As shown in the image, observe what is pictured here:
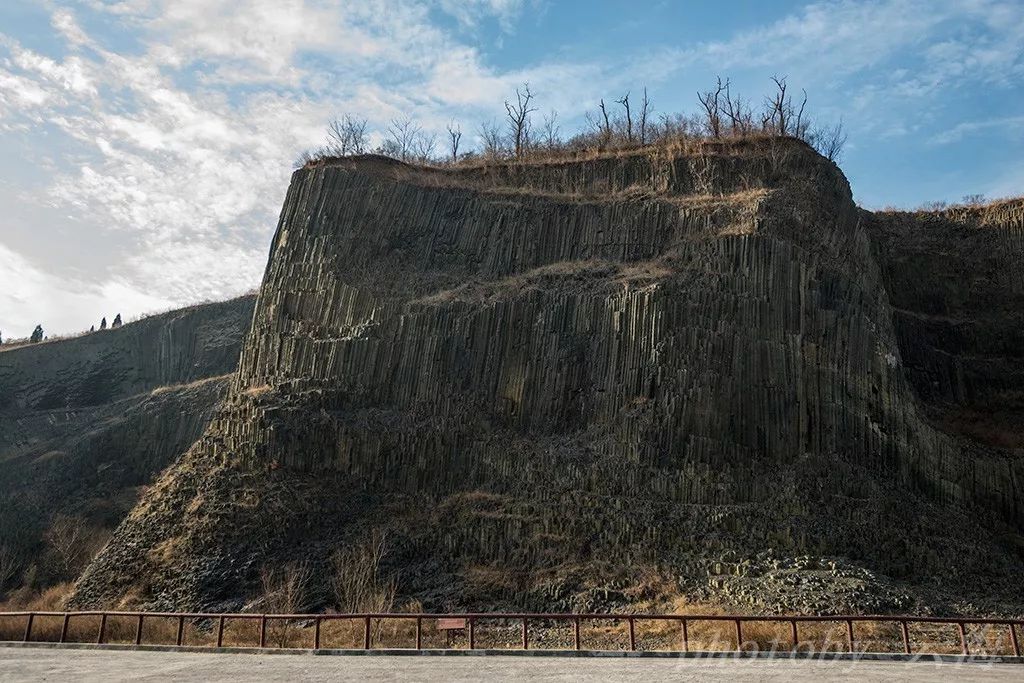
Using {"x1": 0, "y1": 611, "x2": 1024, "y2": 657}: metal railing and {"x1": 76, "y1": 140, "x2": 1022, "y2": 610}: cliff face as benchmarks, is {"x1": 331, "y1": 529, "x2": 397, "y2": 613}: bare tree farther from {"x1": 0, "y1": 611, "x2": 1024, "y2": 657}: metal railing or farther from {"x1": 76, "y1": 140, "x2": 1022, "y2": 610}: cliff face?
{"x1": 0, "y1": 611, "x2": 1024, "y2": 657}: metal railing

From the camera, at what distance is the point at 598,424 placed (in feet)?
97.2

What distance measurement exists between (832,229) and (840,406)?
939cm

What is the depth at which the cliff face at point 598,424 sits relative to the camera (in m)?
25.9

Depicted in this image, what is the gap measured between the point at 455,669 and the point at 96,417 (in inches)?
1887

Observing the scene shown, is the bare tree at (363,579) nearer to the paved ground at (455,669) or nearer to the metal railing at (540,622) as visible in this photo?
the metal railing at (540,622)

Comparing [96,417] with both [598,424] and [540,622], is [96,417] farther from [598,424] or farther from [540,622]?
[540,622]

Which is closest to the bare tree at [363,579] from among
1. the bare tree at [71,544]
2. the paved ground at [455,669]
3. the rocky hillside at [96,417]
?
the paved ground at [455,669]

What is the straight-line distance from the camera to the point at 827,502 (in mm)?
26578

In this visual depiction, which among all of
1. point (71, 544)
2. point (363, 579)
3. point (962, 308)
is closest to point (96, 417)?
point (71, 544)

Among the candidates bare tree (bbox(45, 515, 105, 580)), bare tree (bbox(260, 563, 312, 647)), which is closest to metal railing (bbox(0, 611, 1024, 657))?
bare tree (bbox(260, 563, 312, 647))

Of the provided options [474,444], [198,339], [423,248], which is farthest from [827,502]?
[198,339]

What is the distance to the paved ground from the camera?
13695 millimetres

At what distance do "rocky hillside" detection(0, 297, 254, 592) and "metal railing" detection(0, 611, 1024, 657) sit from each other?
1924 centimetres

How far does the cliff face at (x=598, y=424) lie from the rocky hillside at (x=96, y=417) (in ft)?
50.6
